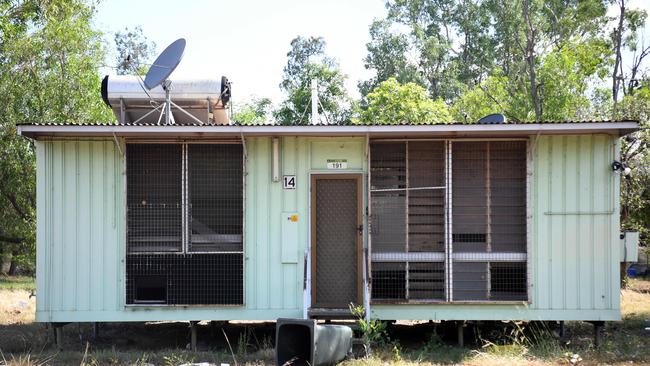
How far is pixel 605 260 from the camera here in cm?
938

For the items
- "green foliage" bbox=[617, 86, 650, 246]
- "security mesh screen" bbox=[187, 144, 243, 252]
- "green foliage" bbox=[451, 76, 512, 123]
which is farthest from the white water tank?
"green foliage" bbox=[451, 76, 512, 123]

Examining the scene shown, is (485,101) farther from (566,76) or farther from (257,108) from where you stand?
(257,108)

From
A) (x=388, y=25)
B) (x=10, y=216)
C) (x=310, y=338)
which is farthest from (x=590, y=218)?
(x=388, y=25)

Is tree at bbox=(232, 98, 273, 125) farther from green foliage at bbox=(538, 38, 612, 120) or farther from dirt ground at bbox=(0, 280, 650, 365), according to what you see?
dirt ground at bbox=(0, 280, 650, 365)

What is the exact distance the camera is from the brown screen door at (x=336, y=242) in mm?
→ 9633

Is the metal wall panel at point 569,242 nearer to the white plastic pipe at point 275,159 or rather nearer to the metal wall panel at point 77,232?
the white plastic pipe at point 275,159

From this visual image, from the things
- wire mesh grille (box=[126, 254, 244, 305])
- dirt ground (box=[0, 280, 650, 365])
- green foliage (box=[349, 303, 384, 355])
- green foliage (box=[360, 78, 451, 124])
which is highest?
→ green foliage (box=[360, 78, 451, 124])

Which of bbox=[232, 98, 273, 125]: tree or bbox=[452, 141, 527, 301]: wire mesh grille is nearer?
bbox=[452, 141, 527, 301]: wire mesh grille

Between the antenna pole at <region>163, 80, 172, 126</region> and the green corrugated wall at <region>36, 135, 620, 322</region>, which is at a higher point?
the antenna pole at <region>163, 80, 172, 126</region>

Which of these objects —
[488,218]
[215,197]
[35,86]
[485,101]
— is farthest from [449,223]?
[485,101]

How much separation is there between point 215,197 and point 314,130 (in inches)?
68.2

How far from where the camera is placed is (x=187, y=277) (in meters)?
9.39

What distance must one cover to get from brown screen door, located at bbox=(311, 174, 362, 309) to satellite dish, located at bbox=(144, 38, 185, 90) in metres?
2.82

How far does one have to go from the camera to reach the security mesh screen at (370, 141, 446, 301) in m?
9.47
